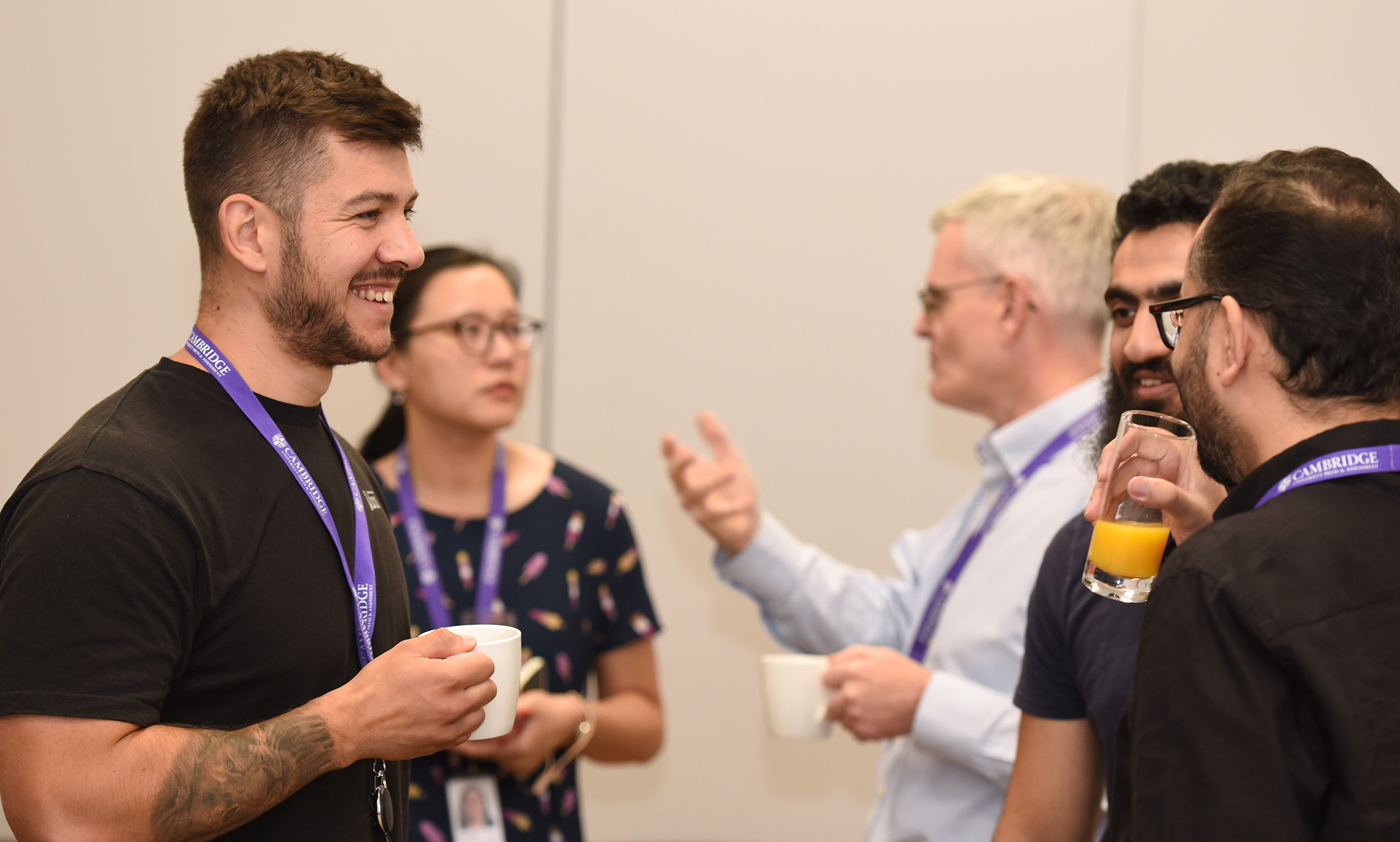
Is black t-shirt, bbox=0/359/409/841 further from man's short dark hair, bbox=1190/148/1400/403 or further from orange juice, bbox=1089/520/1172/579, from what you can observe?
man's short dark hair, bbox=1190/148/1400/403

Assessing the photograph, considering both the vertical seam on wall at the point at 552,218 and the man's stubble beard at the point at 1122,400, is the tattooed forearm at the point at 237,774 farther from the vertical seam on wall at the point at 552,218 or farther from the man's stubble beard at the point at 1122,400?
the vertical seam on wall at the point at 552,218

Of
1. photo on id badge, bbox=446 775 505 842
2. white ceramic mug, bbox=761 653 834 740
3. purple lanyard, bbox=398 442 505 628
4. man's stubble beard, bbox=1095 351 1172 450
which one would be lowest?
photo on id badge, bbox=446 775 505 842

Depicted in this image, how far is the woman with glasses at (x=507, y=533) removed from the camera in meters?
2.20

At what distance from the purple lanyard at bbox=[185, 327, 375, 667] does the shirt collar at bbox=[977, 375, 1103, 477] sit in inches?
49.8

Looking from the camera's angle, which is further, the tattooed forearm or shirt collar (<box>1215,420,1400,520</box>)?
the tattooed forearm

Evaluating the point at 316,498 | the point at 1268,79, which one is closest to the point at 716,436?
the point at 316,498

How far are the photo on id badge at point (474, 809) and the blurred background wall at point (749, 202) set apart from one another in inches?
45.0

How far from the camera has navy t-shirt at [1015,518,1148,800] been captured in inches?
54.4

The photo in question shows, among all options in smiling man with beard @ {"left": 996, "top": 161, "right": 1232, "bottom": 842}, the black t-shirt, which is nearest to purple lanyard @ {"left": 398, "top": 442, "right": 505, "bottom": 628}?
the black t-shirt

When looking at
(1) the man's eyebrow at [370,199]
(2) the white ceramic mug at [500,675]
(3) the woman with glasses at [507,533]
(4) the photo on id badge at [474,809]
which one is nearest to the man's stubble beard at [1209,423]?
(2) the white ceramic mug at [500,675]

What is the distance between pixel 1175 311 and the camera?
3.95 ft

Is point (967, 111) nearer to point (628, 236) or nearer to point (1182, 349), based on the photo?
point (628, 236)

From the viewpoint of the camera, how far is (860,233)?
3.14 m

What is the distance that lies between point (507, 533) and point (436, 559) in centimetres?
15
